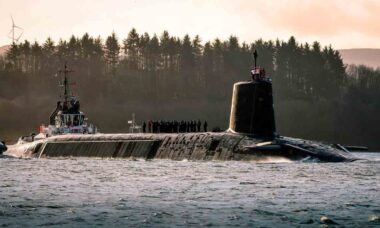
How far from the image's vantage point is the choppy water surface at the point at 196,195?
69.6 feet

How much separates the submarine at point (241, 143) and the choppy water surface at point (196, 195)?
1.67 metres

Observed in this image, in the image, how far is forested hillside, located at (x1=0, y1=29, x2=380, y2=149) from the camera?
411 feet

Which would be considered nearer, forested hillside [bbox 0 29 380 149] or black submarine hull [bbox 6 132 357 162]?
black submarine hull [bbox 6 132 357 162]

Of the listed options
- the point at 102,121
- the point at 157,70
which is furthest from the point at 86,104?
the point at 157,70

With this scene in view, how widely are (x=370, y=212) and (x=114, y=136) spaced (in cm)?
3533

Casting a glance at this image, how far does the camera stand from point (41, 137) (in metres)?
67.1

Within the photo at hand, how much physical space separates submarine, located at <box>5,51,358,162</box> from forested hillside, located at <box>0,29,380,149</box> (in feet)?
219

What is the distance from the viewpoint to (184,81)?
146 meters

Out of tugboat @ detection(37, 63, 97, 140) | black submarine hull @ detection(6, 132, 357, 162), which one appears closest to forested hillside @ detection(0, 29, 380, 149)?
tugboat @ detection(37, 63, 97, 140)

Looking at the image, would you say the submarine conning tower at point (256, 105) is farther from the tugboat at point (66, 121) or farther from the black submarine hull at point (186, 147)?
the tugboat at point (66, 121)

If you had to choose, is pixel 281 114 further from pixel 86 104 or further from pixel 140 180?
pixel 140 180

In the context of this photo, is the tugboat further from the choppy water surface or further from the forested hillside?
Result: the forested hillside

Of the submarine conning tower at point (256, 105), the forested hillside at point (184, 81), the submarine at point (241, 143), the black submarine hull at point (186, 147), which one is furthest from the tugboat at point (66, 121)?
the forested hillside at point (184, 81)

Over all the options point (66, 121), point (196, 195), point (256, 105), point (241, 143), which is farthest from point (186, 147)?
point (66, 121)
